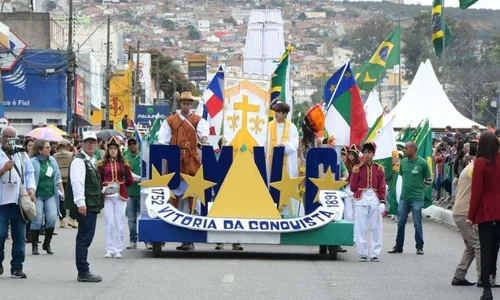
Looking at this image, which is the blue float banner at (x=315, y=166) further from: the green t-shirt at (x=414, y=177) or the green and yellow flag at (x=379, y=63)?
the green and yellow flag at (x=379, y=63)

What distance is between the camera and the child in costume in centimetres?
1842

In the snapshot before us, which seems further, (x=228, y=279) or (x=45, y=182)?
(x=45, y=182)

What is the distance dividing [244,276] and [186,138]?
13.2ft

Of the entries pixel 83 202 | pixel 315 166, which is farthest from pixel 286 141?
pixel 83 202

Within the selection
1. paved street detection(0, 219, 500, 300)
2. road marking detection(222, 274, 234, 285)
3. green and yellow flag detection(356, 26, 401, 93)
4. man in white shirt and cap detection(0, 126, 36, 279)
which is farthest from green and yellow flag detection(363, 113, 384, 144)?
man in white shirt and cap detection(0, 126, 36, 279)

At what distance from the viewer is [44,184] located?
19812mm

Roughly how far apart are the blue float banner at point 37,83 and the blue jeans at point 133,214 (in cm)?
3986

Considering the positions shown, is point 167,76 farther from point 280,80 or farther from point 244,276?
point 244,276

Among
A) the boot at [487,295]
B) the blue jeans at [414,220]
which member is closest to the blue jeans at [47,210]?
the blue jeans at [414,220]

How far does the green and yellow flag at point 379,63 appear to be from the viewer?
1426 inches

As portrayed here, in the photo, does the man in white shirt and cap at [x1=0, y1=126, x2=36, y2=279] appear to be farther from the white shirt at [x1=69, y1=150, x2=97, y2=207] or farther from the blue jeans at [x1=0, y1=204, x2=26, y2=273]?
the white shirt at [x1=69, y1=150, x2=97, y2=207]

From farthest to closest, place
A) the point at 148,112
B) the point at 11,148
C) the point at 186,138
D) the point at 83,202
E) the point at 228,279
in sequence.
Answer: the point at 148,112, the point at 186,138, the point at 11,148, the point at 228,279, the point at 83,202

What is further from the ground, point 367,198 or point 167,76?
point 367,198

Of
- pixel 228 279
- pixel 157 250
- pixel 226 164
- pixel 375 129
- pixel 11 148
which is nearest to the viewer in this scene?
pixel 228 279
